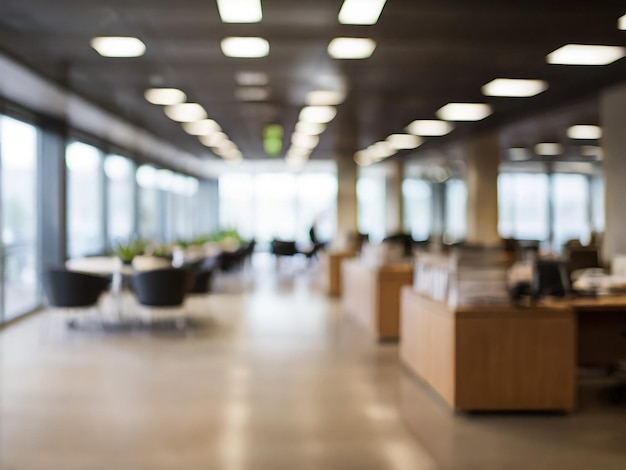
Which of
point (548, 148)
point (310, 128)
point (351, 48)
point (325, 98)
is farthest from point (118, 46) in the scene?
point (548, 148)

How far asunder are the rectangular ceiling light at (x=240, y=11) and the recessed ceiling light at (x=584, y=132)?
9.96m

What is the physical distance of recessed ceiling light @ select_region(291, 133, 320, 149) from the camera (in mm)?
16219

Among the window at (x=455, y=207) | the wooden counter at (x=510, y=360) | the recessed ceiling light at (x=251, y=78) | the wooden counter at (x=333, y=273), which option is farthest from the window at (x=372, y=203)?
the wooden counter at (x=510, y=360)

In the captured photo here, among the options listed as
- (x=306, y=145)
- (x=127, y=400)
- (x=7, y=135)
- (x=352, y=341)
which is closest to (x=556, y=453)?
(x=127, y=400)

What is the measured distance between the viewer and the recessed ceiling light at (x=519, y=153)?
20.1 metres

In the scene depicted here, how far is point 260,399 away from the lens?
6.05m

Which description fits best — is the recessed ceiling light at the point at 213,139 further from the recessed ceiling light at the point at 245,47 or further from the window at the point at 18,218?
the recessed ceiling light at the point at 245,47

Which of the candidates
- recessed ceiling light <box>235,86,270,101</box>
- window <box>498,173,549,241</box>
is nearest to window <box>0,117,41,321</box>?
recessed ceiling light <box>235,86,270,101</box>

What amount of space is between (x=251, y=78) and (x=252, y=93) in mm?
1136

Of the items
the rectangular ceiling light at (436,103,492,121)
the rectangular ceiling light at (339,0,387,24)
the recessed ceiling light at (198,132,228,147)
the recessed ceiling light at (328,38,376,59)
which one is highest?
the recessed ceiling light at (198,132,228,147)

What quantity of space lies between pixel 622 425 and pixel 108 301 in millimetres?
9902

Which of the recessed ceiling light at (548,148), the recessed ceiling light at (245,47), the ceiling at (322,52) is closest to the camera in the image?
the ceiling at (322,52)

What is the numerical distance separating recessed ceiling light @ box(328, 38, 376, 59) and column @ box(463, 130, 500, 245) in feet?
28.8

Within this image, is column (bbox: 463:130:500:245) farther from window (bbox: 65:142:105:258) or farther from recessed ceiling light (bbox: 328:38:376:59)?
recessed ceiling light (bbox: 328:38:376:59)
